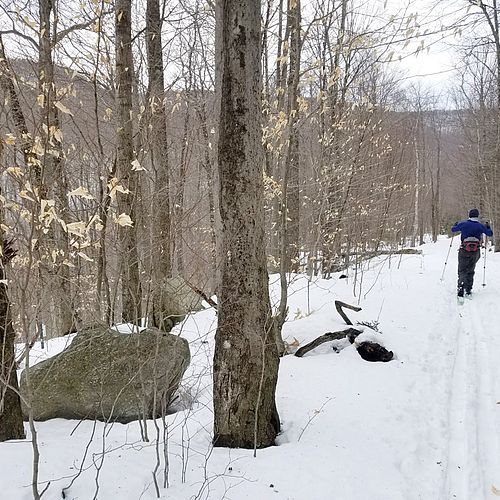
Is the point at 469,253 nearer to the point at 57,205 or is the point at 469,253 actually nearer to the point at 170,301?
the point at 170,301

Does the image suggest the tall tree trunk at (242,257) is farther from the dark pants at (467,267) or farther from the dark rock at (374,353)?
the dark pants at (467,267)

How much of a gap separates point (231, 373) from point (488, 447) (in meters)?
2.20

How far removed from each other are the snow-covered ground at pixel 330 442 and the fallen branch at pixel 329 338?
11 cm

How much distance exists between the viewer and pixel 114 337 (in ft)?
14.3

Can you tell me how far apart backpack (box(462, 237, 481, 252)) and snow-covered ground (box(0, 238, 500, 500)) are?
130 inches

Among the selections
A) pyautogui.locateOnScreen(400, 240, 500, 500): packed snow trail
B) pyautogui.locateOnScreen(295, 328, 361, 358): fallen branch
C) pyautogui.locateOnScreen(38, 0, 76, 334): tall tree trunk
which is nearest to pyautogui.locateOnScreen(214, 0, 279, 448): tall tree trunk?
pyautogui.locateOnScreen(38, 0, 76, 334): tall tree trunk

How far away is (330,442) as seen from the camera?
3.36 m

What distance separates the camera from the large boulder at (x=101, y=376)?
395 centimetres

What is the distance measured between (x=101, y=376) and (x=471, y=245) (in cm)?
786

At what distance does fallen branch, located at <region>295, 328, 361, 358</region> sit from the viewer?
5328 millimetres

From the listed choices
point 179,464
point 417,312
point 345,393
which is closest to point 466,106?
point 417,312

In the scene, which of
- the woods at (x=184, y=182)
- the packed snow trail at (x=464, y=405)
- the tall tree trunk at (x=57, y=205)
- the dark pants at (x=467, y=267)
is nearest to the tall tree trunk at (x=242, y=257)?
the woods at (x=184, y=182)

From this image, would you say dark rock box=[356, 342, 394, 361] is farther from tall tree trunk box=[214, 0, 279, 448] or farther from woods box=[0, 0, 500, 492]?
tall tree trunk box=[214, 0, 279, 448]

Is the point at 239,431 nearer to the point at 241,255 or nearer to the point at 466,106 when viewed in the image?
the point at 241,255
